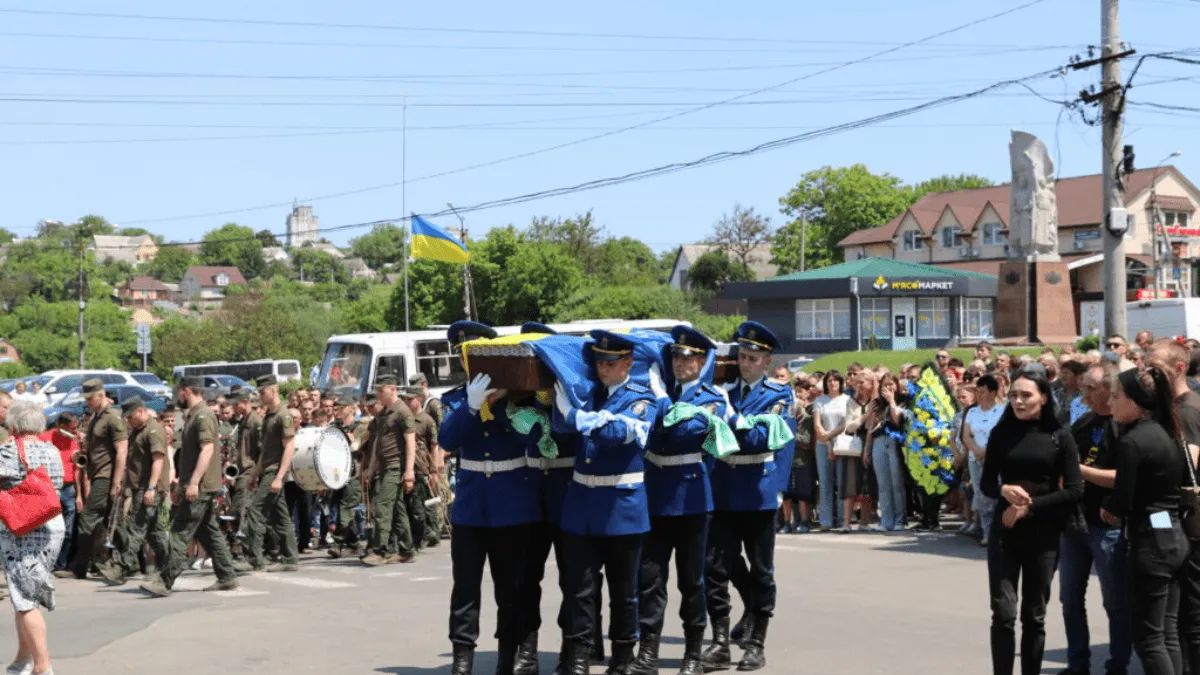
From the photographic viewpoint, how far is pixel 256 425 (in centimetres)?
1588

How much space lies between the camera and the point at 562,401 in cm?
836

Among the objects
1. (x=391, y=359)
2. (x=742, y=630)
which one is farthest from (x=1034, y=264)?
(x=742, y=630)

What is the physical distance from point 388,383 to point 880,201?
9644cm

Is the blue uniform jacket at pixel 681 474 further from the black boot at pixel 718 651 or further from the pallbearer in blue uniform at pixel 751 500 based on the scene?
the black boot at pixel 718 651

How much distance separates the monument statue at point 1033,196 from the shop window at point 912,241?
Result: 54.6 metres

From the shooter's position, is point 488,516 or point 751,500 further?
point 751,500

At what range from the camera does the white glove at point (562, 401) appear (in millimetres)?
8312

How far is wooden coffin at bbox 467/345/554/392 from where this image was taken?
8.40 metres

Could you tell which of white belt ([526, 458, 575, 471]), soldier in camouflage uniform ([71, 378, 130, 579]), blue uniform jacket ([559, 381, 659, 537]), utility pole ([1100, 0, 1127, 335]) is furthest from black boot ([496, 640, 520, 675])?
utility pole ([1100, 0, 1127, 335])

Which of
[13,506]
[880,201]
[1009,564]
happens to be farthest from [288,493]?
[880,201]

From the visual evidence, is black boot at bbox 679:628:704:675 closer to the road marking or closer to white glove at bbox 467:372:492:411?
white glove at bbox 467:372:492:411

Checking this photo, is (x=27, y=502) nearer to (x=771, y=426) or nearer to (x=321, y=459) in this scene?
(x=771, y=426)

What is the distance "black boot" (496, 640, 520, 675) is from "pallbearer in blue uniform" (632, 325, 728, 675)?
29.4 inches

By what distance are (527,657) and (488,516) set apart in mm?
981
